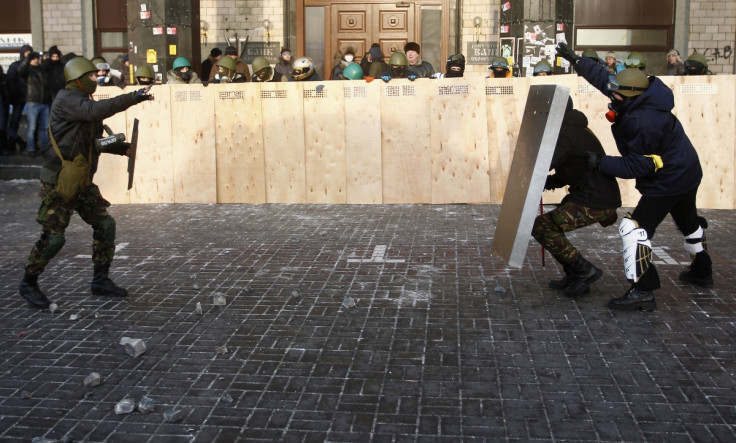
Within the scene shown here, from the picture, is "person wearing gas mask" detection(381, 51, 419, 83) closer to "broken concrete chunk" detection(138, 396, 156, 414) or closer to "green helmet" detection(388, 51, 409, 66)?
"green helmet" detection(388, 51, 409, 66)

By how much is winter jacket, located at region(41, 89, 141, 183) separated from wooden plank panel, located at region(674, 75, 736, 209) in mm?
7275

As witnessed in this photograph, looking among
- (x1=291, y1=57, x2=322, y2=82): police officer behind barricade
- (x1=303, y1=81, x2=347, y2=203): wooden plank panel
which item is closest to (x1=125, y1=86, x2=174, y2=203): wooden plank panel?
(x1=291, y1=57, x2=322, y2=82): police officer behind barricade

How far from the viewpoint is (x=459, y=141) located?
11109 millimetres

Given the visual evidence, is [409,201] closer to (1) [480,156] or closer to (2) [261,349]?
(1) [480,156]

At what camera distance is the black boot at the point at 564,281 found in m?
6.76

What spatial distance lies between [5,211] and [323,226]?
15.0 ft

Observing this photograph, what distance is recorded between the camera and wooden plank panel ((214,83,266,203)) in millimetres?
11469

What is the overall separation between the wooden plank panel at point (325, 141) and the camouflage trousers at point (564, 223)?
5.12m

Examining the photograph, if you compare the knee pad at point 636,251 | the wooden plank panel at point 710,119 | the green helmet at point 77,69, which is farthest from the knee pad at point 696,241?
the green helmet at point 77,69

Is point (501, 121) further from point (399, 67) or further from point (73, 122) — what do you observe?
point (73, 122)

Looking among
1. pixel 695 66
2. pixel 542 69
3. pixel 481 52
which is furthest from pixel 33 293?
pixel 481 52

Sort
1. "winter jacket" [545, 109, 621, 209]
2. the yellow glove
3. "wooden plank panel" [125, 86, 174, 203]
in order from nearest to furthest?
1. the yellow glove
2. "winter jacket" [545, 109, 621, 209]
3. "wooden plank panel" [125, 86, 174, 203]

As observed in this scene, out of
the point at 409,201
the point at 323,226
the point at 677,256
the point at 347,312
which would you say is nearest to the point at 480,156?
the point at 409,201

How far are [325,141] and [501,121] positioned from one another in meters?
2.39
